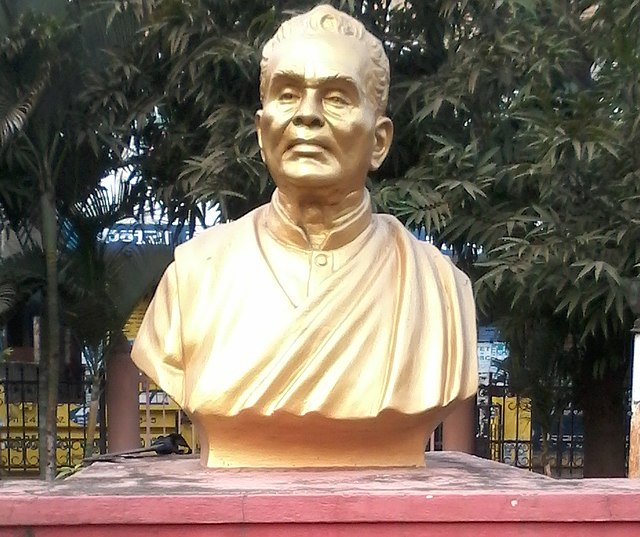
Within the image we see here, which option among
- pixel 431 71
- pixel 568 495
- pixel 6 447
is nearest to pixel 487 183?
pixel 431 71

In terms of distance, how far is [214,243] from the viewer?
287 centimetres

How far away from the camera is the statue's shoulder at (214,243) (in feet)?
9.29

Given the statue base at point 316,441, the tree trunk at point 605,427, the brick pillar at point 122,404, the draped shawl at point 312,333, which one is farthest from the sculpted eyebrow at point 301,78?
the tree trunk at point 605,427

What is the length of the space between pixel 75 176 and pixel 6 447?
326cm

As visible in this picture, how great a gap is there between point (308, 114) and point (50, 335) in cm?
318

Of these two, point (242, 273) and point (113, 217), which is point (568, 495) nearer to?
point (242, 273)

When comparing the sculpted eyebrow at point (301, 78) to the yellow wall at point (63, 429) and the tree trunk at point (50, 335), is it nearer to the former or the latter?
the tree trunk at point (50, 335)

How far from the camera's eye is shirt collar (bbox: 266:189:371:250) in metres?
2.78

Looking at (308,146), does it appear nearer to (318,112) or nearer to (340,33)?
(318,112)

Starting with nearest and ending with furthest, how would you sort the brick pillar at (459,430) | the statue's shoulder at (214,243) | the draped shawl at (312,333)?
the draped shawl at (312,333) → the statue's shoulder at (214,243) → the brick pillar at (459,430)

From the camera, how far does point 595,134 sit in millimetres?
4965

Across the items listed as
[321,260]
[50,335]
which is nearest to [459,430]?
[50,335]

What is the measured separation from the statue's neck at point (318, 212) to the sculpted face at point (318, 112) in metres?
0.08

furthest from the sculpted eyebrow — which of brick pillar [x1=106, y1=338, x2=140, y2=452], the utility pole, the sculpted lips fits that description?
brick pillar [x1=106, y1=338, x2=140, y2=452]
